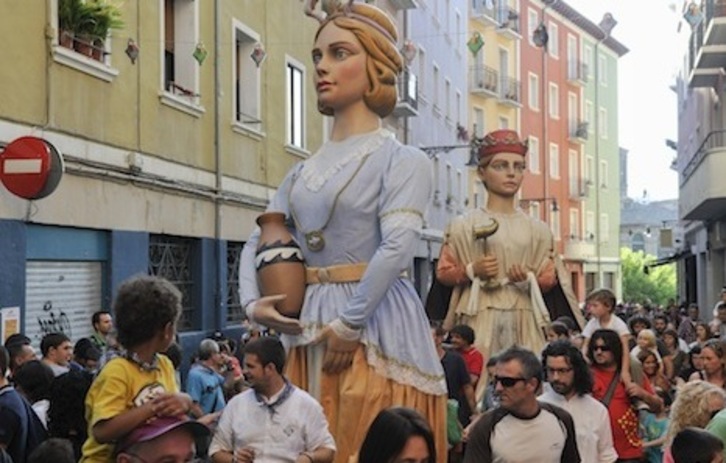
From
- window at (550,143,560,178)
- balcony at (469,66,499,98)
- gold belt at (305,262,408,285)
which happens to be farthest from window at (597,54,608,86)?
gold belt at (305,262,408,285)

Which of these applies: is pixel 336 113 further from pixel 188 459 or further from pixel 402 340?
pixel 188 459

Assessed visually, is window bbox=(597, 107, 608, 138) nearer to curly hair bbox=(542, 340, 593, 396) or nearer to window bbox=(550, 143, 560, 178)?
window bbox=(550, 143, 560, 178)

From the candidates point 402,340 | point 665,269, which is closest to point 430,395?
point 402,340

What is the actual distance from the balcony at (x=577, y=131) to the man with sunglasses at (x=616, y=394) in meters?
51.5

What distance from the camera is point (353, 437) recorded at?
19.5 ft

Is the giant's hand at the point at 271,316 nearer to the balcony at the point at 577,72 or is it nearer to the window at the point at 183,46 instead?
the window at the point at 183,46

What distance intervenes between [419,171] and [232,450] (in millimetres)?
1522

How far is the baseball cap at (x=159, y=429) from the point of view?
12.4 ft

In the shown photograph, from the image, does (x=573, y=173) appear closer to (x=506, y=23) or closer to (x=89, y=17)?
(x=506, y=23)

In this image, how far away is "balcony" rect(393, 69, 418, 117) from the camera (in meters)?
33.7

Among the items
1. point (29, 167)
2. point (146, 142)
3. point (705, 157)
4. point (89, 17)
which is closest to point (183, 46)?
point (146, 142)

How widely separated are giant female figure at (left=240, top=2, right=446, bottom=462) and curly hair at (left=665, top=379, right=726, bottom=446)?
1566mm

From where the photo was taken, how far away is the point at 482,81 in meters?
47.9

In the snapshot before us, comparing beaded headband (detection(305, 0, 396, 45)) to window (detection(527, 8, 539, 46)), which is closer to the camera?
beaded headband (detection(305, 0, 396, 45))
